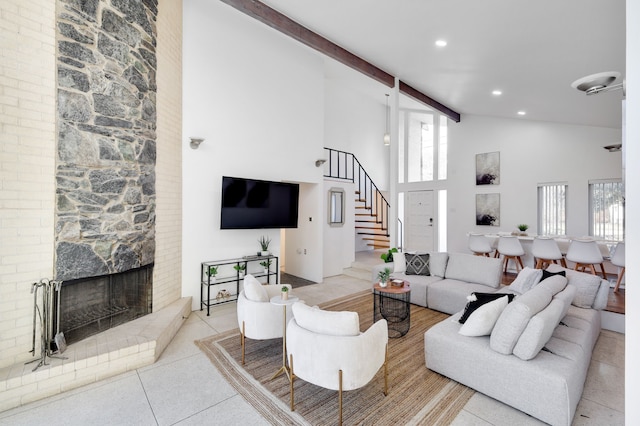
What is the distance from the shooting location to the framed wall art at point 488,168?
24.6ft

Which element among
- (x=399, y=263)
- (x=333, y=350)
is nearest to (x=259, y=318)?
(x=333, y=350)

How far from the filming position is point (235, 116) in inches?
188

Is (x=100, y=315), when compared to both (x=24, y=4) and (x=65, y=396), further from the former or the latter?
(x=24, y=4)

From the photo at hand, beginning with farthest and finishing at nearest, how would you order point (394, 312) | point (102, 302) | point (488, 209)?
1. point (488, 209)
2. point (394, 312)
3. point (102, 302)

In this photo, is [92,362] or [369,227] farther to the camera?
[369,227]

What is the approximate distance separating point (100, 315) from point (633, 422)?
4.22m

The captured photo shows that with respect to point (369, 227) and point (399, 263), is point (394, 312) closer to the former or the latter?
point (399, 263)

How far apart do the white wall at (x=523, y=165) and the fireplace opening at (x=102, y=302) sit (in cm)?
778

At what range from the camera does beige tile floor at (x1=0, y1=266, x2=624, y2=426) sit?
7.04ft

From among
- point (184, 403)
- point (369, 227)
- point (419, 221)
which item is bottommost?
point (184, 403)

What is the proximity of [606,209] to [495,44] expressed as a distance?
4.70 meters

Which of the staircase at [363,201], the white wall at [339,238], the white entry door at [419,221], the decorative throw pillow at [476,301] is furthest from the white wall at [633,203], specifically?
the white entry door at [419,221]

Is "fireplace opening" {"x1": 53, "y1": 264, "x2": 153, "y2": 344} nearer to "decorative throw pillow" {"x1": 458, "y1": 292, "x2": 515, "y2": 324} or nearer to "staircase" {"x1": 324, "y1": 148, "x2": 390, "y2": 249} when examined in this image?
"decorative throw pillow" {"x1": 458, "y1": 292, "x2": 515, "y2": 324}

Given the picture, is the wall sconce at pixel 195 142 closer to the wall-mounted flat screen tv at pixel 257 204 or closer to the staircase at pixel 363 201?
the wall-mounted flat screen tv at pixel 257 204
